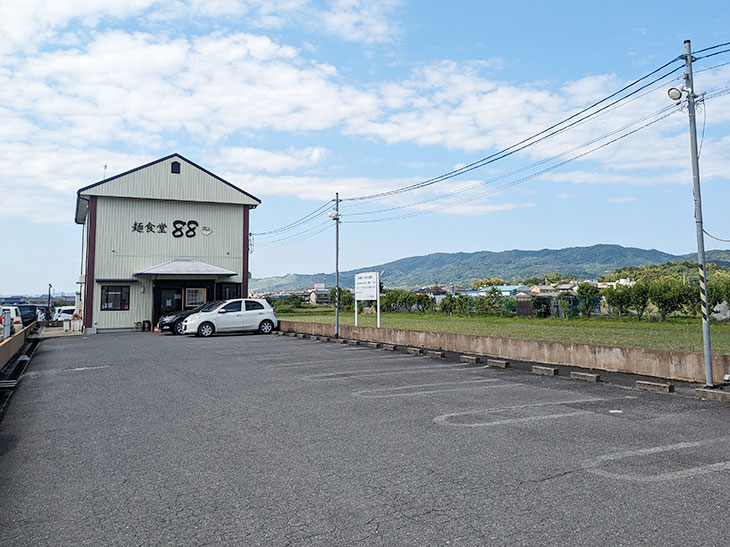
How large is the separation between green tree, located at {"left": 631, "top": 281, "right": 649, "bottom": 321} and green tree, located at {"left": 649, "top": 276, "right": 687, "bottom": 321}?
0.38 metres

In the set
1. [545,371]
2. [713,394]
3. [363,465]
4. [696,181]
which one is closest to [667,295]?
[545,371]

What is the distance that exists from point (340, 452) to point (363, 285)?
16.5 metres

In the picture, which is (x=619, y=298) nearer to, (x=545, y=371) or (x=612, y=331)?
(x=612, y=331)

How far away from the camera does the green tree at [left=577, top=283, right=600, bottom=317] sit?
153 ft

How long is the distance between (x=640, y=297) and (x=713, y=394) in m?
36.8

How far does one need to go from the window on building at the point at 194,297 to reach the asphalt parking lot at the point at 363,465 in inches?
842

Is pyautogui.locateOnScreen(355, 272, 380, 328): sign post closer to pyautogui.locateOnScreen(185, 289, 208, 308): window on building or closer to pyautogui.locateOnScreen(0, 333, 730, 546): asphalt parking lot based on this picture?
pyautogui.locateOnScreen(0, 333, 730, 546): asphalt parking lot

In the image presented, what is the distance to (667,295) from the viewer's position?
3997cm

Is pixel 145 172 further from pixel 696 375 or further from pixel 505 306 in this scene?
pixel 505 306

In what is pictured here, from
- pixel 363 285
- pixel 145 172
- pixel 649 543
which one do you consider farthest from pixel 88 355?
pixel 145 172

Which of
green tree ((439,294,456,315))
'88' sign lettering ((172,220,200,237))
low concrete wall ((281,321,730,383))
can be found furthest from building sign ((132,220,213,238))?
green tree ((439,294,456,315))

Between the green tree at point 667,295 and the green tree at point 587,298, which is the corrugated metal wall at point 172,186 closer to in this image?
the green tree at point 667,295

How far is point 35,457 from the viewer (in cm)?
534

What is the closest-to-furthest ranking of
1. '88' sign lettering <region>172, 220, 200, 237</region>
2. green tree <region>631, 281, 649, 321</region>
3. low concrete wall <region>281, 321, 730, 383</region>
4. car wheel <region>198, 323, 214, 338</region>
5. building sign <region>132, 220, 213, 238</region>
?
low concrete wall <region>281, 321, 730, 383</region>
car wheel <region>198, 323, 214, 338</region>
building sign <region>132, 220, 213, 238</region>
'88' sign lettering <region>172, 220, 200, 237</region>
green tree <region>631, 281, 649, 321</region>
